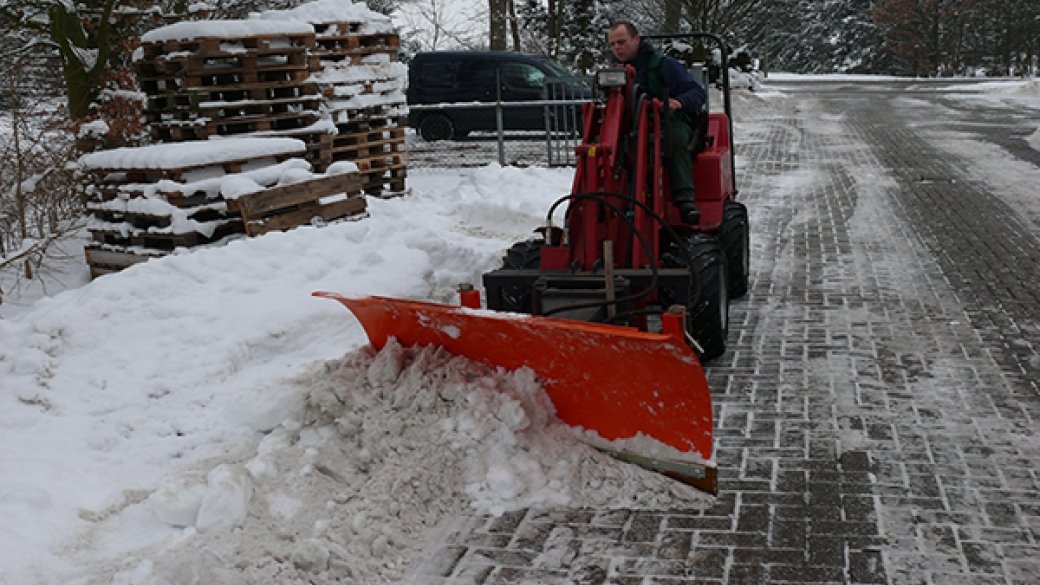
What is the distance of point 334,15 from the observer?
12594 mm

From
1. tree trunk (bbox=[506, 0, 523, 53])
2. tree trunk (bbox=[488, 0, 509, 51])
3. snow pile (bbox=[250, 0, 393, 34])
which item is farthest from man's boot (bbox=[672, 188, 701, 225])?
tree trunk (bbox=[506, 0, 523, 53])

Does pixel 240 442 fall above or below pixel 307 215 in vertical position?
below

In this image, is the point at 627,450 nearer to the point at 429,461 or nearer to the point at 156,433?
the point at 429,461

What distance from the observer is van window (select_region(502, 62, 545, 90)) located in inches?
815

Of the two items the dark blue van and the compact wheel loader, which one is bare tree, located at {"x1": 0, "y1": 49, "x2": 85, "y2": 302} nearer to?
the compact wheel loader

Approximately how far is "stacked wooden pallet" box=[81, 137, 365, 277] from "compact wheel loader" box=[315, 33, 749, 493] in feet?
13.9

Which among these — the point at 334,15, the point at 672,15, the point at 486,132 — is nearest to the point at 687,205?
the point at 334,15

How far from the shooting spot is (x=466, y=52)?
21641 millimetres

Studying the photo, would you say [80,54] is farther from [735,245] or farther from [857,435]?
[857,435]

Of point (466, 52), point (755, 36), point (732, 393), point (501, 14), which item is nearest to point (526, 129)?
point (466, 52)

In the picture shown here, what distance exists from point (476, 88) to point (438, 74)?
1023mm

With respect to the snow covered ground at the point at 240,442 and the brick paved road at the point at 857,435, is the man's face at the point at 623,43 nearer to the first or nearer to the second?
the brick paved road at the point at 857,435

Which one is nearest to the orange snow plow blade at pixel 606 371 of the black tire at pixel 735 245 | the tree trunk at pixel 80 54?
the black tire at pixel 735 245

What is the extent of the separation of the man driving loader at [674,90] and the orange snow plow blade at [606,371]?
84.6 inches
